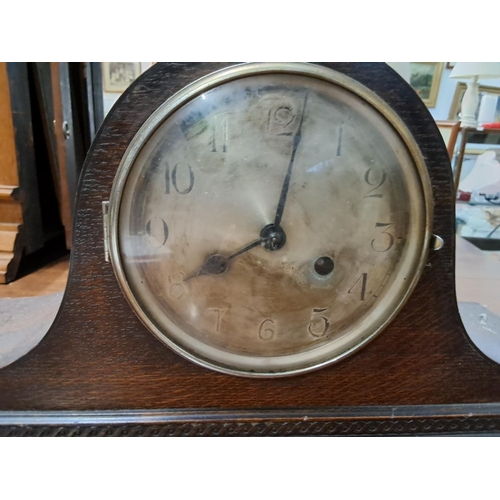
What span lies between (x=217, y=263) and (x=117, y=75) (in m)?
0.85

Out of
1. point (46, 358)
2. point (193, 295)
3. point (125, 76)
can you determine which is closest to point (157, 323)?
point (193, 295)

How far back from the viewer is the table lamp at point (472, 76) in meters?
0.98

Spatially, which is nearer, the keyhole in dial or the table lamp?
the keyhole in dial

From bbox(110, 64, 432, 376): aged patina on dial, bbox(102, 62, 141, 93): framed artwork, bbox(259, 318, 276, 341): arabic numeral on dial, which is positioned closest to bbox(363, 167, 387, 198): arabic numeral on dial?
bbox(110, 64, 432, 376): aged patina on dial

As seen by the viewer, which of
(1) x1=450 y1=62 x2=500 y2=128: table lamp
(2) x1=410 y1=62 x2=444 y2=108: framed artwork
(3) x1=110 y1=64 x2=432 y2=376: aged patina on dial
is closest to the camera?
(3) x1=110 y1=64 x2=432 y2=376: aged patina on dial

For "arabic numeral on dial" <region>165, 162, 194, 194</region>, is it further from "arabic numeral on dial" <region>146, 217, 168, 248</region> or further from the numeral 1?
the numeral 1

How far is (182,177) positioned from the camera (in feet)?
1.91

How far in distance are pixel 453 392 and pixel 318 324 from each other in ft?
0.79

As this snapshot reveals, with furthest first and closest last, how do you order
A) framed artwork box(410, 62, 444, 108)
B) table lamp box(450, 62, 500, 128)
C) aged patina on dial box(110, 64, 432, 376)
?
framed artwork box(410, 62, 444, 108), table lamp box(450, 62, 500, 128), aged patina on dial box(110, 64, 432, 376)

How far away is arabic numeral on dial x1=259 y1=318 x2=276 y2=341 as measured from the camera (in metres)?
0.65

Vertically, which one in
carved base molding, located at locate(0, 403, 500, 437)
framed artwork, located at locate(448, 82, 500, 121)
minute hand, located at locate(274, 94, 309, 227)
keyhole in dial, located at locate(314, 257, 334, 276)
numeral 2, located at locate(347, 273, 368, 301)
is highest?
framed artwork, located at locate(448, 82, 500, 121)

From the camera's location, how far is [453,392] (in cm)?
69

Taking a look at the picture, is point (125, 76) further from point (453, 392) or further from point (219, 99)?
point (453, 392)

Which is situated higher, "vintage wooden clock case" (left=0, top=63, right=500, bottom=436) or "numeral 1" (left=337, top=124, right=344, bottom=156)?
"numeral 1" (left=337, top=124, right=344, bottom=156)
